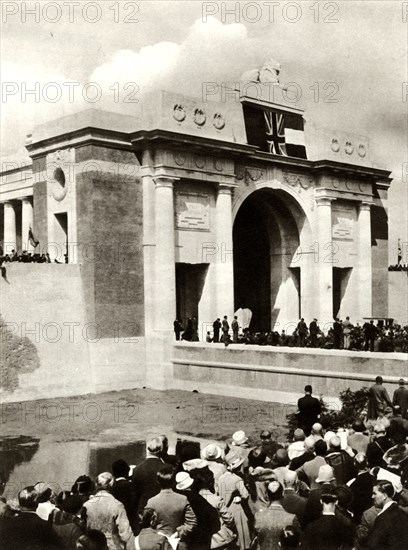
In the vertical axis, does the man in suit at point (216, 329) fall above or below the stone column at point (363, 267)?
below

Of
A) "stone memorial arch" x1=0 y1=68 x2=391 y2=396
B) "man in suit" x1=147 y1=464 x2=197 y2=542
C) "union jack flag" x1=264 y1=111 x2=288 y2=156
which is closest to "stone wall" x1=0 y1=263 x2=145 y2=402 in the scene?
"stone memorial arch" x1=0 y1=68 x2=391 y2=396

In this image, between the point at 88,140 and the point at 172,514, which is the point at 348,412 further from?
the point at 88,140

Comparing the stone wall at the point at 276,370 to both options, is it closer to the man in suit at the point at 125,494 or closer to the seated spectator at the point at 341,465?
the seated spectator at the point at 341,465

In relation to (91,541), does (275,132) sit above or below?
above

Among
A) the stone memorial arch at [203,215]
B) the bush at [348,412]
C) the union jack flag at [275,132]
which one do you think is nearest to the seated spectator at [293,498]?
the bush at [348,412]

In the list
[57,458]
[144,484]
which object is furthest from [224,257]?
[144,484]

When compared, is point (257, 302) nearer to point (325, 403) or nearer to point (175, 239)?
point (175, 239)

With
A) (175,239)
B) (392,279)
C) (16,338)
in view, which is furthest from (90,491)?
(392,279)
